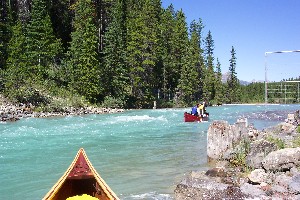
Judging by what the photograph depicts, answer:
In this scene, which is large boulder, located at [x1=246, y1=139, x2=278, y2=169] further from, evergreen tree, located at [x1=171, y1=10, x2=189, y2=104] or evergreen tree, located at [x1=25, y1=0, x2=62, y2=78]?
evergreen tree, located at [x1=171, y1=10, x2=189, y2=104]

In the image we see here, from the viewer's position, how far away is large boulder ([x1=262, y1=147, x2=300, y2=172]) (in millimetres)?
8172

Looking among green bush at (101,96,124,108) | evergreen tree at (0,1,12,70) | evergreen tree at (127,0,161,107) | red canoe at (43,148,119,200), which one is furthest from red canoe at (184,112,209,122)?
evergreen tree at (0,1,12,70)

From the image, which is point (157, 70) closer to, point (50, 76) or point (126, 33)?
point (126, 33)

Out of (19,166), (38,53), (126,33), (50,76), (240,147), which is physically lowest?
(19,166)

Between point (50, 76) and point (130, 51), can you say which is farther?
point (130, 51)

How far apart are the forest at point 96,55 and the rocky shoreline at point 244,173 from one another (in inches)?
1008

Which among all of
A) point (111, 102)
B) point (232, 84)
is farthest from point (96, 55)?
point (232, 84)

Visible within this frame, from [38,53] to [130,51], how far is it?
1389cm

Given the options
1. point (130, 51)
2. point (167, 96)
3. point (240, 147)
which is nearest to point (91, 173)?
point (240, 147)

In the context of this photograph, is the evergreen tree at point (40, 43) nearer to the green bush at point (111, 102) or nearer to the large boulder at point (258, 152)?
the green bush at point (111, 102)

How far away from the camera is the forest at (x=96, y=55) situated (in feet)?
128

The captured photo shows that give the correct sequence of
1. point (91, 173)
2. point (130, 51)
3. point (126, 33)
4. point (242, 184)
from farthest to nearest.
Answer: point (126, 33) → point (130, 51) → point (242, 184) → point (91, 173)

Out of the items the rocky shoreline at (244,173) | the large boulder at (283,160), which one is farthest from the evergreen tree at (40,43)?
the large boulder at (283,160)

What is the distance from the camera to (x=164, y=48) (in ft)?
194
